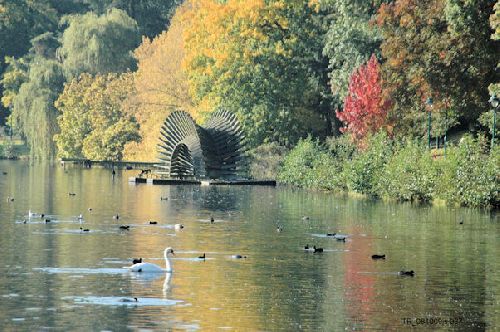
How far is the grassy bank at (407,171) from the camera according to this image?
52656 mm

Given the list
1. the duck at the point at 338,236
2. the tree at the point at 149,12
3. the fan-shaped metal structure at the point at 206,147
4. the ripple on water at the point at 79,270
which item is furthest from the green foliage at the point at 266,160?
the ripple on water at the point at 79,270

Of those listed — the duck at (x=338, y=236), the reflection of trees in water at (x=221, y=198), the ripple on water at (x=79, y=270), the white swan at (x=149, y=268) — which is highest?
the reflection of trees in water at (x=221, y=198)

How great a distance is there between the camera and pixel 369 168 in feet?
201

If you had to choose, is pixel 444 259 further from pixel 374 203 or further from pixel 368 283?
pixel 374 203

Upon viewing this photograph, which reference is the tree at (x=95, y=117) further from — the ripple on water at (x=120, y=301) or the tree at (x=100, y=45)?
the ripple on water at (x=120, y=301)

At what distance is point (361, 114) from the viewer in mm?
70125

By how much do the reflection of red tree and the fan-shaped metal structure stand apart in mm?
34642

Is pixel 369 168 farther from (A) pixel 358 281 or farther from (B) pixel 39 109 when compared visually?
(B) pixel 39 109

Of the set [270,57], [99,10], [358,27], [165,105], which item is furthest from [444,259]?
[99,10]

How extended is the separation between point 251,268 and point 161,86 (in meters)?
62.9

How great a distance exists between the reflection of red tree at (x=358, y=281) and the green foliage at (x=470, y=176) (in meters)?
13.9

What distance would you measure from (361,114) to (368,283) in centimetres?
4102

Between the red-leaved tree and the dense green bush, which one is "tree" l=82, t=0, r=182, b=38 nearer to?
the red-leaved tree

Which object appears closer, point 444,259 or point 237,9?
point 444,259
